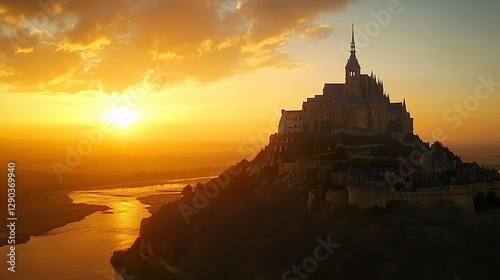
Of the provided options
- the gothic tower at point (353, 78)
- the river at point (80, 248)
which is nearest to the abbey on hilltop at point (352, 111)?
the gothic tower at point (353, 78)

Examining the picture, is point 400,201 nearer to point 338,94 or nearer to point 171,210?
point 338,94

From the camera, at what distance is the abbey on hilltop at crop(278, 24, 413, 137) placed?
4497 cm

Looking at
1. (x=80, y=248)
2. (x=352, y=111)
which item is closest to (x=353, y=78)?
(x=352, y=111)

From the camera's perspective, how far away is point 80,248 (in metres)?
44.5

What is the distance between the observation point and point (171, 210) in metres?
47.0

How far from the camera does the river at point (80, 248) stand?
3728 cm

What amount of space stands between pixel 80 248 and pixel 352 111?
26512 millimetres

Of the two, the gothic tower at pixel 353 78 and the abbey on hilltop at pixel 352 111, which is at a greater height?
the gothic tower at pixel 353 78

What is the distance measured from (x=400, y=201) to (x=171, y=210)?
23349 millimetres

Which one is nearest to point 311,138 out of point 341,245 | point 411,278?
point 341,245

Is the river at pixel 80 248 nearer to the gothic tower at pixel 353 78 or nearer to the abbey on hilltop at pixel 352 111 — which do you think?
the abbey on hilltop at pixel 352 111

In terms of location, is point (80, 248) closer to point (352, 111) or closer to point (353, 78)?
point (352, 111)

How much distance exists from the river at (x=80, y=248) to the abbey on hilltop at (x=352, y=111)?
19.4 metres

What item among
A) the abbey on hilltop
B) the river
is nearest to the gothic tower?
the abbey on hilltop
